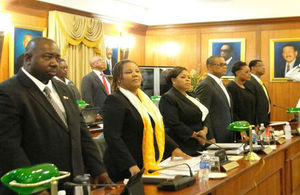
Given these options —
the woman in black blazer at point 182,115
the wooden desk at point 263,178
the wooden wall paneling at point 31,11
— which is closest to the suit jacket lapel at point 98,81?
the wooden wall paneling at point 31,11

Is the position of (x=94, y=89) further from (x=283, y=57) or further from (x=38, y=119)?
(x=283, y=57)

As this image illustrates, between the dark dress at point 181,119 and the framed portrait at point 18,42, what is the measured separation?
4213 mm

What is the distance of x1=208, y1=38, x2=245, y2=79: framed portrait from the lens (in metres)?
11.3

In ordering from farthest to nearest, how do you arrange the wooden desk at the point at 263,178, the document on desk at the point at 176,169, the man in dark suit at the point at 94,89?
the man in dark suit at the point at 94,89, the document on desk at the point at 176,169, the wooden desk at the point at 263,178

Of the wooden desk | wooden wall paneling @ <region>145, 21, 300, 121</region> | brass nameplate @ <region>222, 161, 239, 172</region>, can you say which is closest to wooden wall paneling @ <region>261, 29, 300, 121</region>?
wooden wall paneling @ <region>145, 21, 300, 121</region>

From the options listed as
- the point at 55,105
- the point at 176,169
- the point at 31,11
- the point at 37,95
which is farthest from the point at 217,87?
the point at 31,11

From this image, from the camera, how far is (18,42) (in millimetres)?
8164

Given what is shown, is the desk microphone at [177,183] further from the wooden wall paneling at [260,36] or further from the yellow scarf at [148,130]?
the wooden wall paneling at [260,36]

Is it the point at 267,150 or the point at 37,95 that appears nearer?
the point at 37,95

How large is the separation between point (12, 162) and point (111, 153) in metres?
1.04

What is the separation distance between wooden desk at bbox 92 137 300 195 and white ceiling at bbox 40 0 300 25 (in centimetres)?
605

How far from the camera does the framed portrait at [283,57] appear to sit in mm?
10672

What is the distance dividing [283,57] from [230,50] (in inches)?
50.9

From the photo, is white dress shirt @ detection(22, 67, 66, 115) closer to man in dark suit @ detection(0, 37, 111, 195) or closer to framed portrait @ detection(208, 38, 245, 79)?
man in dark suit @ detection(0, 37, 111, 195)
